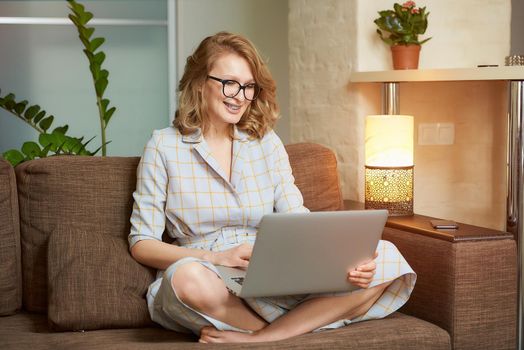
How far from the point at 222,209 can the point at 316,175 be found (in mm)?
464

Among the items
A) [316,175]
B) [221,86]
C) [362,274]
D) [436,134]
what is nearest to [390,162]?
[316,175]

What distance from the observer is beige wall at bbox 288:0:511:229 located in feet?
11.3

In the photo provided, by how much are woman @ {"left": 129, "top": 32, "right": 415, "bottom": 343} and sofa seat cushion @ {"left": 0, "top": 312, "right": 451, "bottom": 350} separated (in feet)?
0.17

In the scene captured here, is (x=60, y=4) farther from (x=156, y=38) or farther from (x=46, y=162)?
(x=46, y=162)

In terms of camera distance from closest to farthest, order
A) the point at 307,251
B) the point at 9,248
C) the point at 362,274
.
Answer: the point at 307,251 < the point at 362,274 < the point at 9,248

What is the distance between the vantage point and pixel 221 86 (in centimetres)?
262

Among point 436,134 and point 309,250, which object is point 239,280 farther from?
point 436,134

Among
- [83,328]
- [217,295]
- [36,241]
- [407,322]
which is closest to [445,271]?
[407,322]

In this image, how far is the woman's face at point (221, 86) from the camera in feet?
8.59

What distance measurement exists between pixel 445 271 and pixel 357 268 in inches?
12.9

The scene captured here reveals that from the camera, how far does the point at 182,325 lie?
2.35m

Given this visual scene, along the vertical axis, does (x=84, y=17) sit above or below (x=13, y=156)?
above

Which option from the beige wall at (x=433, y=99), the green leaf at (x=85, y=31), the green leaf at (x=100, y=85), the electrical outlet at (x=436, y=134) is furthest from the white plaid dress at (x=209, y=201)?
the green leaf at (x=85, y=31)

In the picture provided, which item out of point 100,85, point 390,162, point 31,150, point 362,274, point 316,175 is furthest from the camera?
point 100,85
